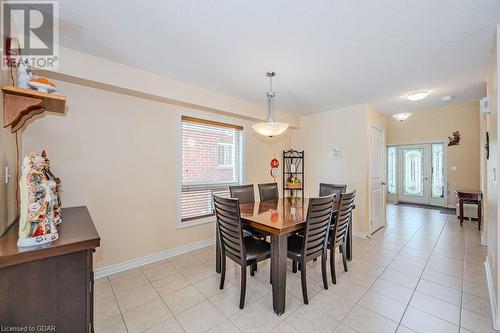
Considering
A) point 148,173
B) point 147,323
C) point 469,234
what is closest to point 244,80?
point 148,173

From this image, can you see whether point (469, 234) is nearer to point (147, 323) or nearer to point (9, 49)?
point (147, 323)

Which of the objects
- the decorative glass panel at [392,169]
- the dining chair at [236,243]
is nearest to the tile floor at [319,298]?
the dining chair at [236,243]

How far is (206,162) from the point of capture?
3502 mm

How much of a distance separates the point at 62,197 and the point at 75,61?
1.40m

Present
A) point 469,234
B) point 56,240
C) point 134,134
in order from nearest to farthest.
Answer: point 56,240 → point 134,134 → point 469,234

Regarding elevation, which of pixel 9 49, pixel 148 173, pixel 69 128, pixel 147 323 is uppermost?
pixel 9 49

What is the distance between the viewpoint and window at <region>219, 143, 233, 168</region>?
370cm

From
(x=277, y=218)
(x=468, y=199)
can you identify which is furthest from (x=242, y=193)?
(x=468, y=199)

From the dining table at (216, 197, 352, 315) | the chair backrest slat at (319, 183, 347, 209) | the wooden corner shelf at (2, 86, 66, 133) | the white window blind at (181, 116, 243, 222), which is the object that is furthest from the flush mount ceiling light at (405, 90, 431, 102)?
the wooden corner shelf at (2, 86, 66, 133)

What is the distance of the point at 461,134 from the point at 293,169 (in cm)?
467

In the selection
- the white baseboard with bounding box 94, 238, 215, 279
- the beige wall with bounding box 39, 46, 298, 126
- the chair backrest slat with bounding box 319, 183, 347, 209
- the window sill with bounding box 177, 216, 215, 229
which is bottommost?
the white baseboard with bounding box 94, 238, 215, 279

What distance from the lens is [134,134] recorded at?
8.96 ft

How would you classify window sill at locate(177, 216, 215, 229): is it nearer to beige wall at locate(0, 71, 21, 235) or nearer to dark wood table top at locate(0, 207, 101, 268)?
dark wood table top at locate(0, 207, 101, 268)

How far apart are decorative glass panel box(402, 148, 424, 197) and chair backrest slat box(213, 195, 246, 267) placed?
696 cm
